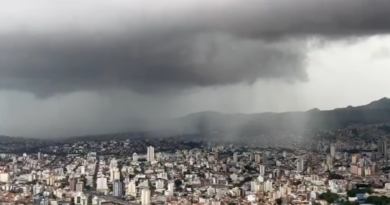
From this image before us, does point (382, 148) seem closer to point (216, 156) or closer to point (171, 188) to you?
point (216, 156)

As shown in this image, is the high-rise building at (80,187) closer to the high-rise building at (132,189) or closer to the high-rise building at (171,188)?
the high-rise building at (132,189)

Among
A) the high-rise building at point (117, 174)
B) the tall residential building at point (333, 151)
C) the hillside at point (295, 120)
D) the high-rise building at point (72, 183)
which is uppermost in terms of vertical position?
the hillside at point (295, 120)

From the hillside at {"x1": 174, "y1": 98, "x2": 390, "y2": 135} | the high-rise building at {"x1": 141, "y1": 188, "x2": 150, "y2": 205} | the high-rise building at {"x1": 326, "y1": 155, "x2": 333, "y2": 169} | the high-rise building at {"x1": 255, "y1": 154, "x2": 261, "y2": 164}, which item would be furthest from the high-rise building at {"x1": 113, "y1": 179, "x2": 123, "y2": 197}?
the hillside at {"x1": 174, "y1": 98, "x2": 390, "y2": 135}

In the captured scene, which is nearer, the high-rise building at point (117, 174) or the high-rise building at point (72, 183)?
the high-rise building at point (72, 183)

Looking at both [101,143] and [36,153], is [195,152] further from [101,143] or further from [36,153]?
[36,153]

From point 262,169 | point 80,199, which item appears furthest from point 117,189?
point 262,169

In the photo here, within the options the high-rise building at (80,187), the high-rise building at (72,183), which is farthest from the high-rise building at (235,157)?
the high-rise building at (72,183)

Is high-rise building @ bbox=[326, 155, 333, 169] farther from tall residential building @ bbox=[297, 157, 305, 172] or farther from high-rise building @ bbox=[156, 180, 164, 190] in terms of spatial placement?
high-rise building @ bbox=[156, 180, 164, 190]

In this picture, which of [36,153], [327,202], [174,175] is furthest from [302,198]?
[36,153]

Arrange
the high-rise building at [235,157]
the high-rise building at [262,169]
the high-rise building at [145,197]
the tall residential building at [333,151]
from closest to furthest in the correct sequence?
the high-rise building at [145,197] < the high-rise building at [262,169] < the high-rise building at [235,157] < the tall residential building at [333,151]
